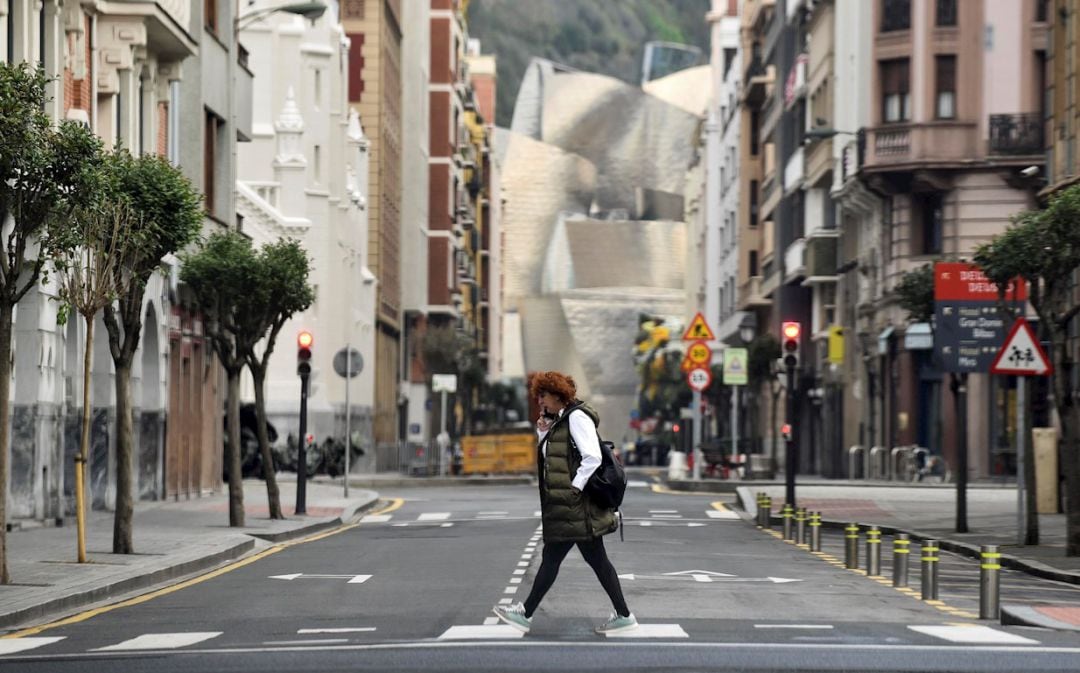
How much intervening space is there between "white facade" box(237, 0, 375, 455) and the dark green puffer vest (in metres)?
50.2

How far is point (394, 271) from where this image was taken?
327 feet

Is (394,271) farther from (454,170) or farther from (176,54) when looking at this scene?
(176,54)

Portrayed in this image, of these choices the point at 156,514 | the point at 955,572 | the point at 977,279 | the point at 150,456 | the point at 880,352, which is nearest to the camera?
the point at 955,572

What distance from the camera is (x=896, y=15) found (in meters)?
59.1

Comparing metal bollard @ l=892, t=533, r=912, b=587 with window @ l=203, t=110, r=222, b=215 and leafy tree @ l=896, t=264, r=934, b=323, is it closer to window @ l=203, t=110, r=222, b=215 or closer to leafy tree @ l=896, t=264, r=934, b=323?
leafy tree @ l=896, t=264, r=934, b=323

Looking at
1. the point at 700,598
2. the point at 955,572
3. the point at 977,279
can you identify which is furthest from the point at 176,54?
the point at 700,598

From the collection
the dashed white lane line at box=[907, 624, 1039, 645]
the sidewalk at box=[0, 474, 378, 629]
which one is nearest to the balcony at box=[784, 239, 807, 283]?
the sidewalk at box=[0, 474, 378, 629]

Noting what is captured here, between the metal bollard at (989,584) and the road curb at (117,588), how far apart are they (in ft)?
23.3

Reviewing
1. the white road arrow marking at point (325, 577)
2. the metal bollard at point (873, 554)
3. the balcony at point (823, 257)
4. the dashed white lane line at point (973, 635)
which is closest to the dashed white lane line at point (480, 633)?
the dashed white lane line at point (973, 635)

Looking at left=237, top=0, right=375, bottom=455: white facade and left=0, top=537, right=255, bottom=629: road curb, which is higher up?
left=237, top=0, right=375, bottom=455: white facade

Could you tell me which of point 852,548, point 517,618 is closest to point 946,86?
point 852,548

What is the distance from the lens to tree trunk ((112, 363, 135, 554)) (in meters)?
24.8

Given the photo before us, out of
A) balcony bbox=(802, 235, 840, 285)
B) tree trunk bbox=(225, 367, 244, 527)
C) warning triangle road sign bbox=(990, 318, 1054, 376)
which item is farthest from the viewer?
balcony bbox=(802, 235, 840, 285)

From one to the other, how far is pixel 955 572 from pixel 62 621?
33.8ft
